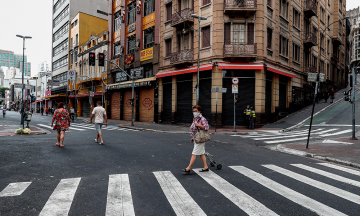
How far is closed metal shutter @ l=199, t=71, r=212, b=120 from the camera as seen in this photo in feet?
72.5

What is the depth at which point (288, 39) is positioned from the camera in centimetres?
2559

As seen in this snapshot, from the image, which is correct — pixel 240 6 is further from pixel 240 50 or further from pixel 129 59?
pixel 129 59

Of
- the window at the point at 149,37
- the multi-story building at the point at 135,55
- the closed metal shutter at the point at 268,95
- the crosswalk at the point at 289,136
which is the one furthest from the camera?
the window at the point at 149,37

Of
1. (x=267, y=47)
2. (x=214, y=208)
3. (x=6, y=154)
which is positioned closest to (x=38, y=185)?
(x=214, y=208)

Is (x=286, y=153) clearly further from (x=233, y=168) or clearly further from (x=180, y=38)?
(x=180, y=38)

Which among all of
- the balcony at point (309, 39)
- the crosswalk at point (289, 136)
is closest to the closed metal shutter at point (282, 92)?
the balcony at point (309, 39)

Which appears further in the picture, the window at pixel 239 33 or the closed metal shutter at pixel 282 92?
the closed metal shutter at pixel 282 92

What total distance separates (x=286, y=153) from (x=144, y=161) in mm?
5979

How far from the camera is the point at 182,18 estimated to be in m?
23.6

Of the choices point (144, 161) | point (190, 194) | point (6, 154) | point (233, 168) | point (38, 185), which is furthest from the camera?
point (6, 154)

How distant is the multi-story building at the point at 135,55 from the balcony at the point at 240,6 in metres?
8.91

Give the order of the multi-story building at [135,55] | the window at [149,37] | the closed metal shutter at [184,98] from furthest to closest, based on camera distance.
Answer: the window at [149,37] < the multi-story building at [135,55] < the closed metal shutter at [184,98]

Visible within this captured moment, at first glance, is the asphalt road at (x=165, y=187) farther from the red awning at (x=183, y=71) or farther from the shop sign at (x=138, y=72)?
the shop sign at (x=138, y=72)

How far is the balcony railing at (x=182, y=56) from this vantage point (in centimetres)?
2292
